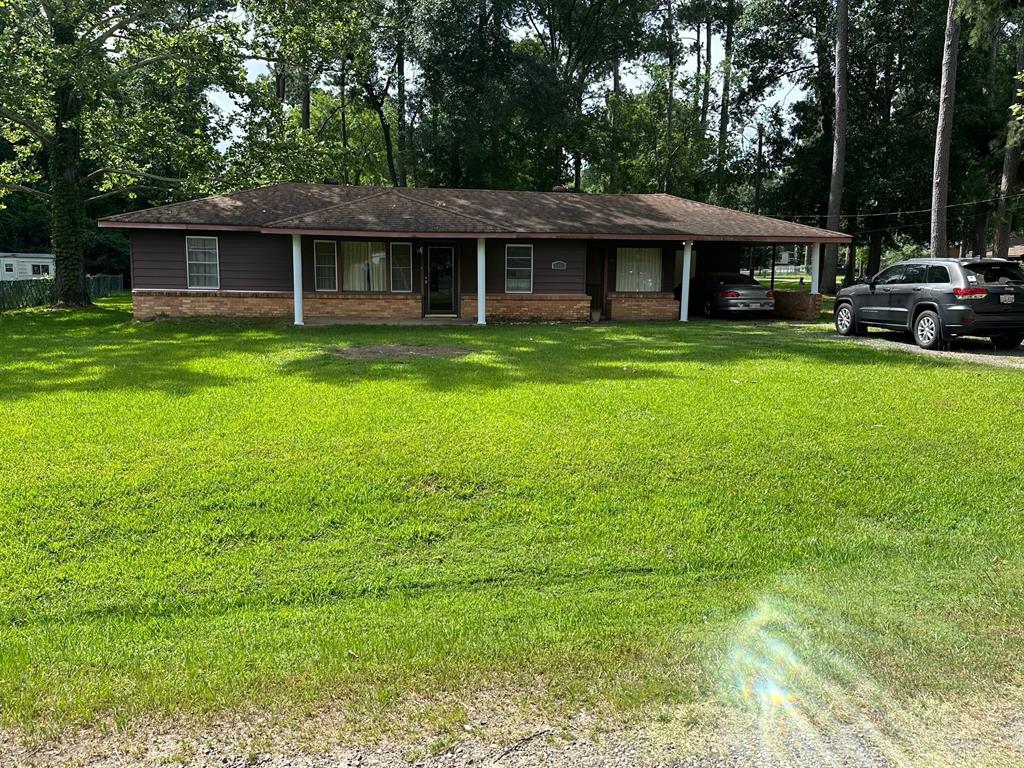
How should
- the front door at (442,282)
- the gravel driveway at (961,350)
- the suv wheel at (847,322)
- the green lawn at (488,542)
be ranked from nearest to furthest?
the green lawn at (488,542) < the gravel driveway at (961,350) < the suv wheel at (847,322) < the front door at (442,282)

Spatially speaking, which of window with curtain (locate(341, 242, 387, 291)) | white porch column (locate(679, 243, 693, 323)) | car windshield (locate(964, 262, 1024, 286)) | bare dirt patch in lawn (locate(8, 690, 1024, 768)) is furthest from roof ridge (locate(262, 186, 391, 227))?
bare dirt patch in lawn (locate(8, 690, 1024, 768))

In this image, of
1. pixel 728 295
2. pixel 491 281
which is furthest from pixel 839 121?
pixel 491 281

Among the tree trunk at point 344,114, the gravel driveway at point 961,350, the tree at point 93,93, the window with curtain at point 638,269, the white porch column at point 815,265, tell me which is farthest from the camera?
the tree trunk at point 344,114

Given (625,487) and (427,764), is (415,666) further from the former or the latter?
(625,487)

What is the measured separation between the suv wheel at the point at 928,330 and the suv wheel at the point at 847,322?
2.17m

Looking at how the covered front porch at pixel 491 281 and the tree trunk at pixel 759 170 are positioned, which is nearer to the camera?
the covered front porch at pixel 491 281

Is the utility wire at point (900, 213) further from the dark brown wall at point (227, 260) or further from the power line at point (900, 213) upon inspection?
the dark brown wall at point (227, 260)

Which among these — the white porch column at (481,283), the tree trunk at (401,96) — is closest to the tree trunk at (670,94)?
the tree trunk at (401,96)

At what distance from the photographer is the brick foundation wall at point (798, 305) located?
68.6ft

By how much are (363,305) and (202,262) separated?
416 centimetres

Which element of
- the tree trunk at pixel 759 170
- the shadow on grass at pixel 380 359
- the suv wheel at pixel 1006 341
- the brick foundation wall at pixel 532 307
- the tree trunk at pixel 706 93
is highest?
the tree trunk at pixel 706 93

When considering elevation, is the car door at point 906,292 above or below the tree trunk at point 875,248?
below

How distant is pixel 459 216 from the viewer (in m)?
19.6

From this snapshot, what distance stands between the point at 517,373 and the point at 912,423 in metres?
4.91
